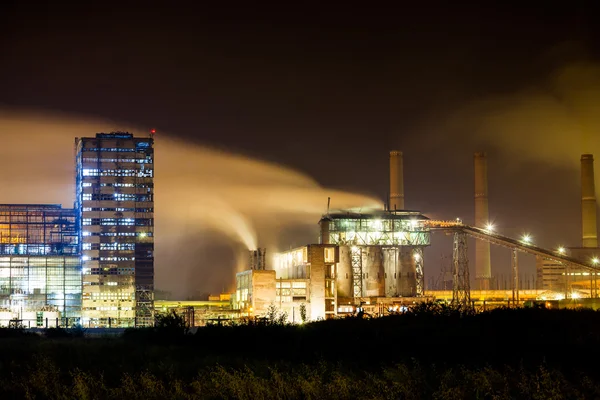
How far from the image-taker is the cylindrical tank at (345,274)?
110125mm

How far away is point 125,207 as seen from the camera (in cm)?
13425

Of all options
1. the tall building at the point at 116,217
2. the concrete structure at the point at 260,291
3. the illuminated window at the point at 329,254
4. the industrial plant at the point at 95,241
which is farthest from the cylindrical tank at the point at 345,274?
the tall building at the point at 116,217

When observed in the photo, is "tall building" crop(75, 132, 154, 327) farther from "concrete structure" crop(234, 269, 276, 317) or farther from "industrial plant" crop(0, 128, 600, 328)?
"concrete structure" crop(234, 269, 276, 317)

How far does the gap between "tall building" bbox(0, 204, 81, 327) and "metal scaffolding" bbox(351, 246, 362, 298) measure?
40540 mm

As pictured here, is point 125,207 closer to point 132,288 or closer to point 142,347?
point 132,288

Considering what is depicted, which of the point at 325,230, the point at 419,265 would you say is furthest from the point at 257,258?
the point at 419,265

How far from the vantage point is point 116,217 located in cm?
13375

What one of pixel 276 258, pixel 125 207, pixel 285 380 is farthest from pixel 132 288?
pixel 285 380

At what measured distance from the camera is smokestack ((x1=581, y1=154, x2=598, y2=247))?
138250 mm

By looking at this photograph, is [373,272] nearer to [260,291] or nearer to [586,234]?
[260,291]

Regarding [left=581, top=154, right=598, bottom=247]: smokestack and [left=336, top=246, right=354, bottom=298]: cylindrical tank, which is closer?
[left=336, top=246, right=354, bottom=298]: cylindrical tank

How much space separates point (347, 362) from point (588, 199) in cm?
11769

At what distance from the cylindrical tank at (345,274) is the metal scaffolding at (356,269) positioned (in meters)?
0.65

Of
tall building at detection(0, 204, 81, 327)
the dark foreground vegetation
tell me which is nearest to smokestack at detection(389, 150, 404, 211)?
tall building at detection(0, 204, 81, 327)
